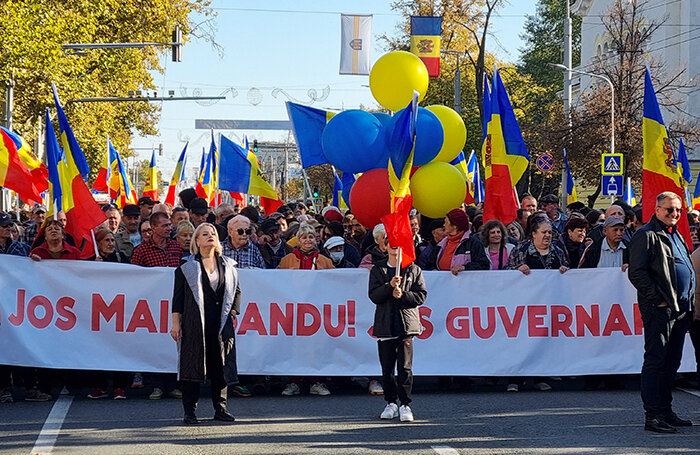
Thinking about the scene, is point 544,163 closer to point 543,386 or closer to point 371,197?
point 371,197

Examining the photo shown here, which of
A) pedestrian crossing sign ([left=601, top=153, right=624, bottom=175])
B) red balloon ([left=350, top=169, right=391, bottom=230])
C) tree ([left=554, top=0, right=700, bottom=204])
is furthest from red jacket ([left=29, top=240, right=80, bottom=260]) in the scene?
tree ([left=554, top=0, right=700, bottom=204])

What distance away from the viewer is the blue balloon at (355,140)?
44.7ft

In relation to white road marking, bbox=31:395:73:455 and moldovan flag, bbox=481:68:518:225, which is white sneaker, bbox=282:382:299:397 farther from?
moldovan flag, bbox=481:68:518:225

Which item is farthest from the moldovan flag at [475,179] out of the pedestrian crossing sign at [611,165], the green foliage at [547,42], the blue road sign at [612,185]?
the green foliage at [547,42]

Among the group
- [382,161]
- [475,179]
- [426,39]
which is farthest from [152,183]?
[382,161]

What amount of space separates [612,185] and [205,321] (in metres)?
20.3

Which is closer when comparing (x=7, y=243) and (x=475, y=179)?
(x=7, y=243)

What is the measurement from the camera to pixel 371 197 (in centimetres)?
1333

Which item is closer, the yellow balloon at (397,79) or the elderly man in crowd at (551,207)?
the yellow balloon at (397,79)

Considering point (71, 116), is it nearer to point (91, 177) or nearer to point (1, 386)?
point (91, 177)

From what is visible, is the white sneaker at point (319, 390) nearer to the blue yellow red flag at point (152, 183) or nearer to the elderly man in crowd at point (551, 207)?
the elderly man in crowd at point (551, 207)

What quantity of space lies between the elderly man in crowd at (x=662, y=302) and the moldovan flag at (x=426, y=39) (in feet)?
71.5

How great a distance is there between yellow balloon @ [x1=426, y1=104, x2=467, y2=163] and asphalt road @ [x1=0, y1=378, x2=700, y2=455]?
4.50 meters

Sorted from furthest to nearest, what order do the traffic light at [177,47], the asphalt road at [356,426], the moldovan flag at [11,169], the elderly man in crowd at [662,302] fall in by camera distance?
the traffic light at [177,47]
the moldovan flag at [11,169]
the elderly man in crowd at [662,302]
the asphalt road at [356,426]
